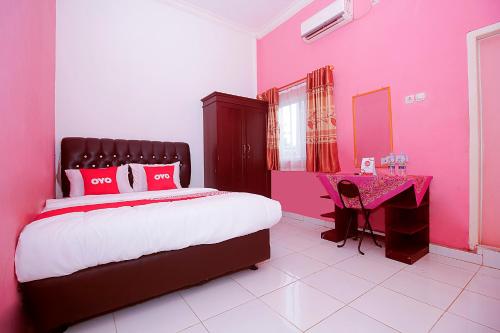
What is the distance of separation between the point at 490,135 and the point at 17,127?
3.74m

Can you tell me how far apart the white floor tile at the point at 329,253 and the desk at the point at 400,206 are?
0.41m

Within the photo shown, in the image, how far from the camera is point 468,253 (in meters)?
Answer: 2.26

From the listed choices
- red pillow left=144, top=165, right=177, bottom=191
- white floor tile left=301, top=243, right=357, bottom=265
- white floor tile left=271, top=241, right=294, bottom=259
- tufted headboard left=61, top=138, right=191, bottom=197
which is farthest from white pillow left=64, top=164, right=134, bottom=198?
white floor tile left=301, top=243, right=357, bottom=265

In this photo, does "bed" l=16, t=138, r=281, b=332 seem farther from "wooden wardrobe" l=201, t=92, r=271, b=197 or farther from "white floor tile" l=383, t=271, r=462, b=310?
"wooden wardrobe" l=201, t=92, r=271, b=197

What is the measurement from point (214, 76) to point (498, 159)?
399 centimetres

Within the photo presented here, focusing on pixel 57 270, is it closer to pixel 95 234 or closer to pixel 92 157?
pixel 95 234

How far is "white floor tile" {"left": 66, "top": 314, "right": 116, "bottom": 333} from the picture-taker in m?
1.42

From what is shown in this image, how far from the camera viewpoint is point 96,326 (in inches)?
57.7

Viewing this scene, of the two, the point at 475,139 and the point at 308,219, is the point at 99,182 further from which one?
the point at 475,139

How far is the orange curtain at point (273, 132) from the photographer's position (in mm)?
4211

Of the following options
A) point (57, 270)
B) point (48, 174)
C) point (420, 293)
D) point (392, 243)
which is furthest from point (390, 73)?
point (48, 174)

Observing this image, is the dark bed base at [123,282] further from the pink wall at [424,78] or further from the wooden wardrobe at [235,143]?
the pink wall at [424,78]

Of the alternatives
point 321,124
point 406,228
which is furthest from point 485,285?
point 321,124

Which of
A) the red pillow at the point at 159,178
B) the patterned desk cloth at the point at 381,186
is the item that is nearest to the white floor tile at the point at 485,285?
Answer: the patterned desk cloth at the point at 381,186
